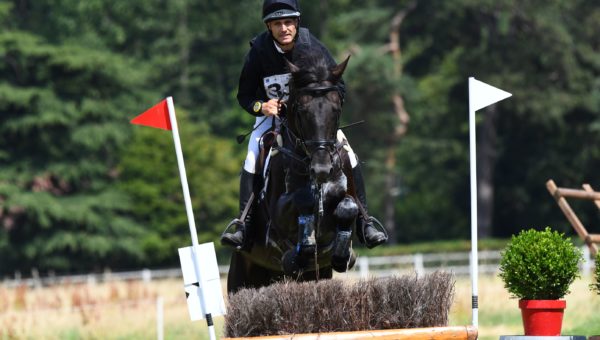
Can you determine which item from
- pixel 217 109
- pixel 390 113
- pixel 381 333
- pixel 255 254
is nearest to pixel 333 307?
pixel 381 333

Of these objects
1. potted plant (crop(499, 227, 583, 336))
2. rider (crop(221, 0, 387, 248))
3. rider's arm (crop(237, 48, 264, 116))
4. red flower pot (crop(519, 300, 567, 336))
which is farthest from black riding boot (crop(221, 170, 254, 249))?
red flower pot (crop(519, 300, 567, 336))

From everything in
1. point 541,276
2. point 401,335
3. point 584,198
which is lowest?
point 401,335

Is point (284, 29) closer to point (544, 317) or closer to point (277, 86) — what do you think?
point (277, 86)

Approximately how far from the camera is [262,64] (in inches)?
412

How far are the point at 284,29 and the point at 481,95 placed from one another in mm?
1660

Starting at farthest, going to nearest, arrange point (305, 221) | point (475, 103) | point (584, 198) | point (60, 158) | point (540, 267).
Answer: point (60, 158) < point (584, 198) < point (475, 103) < point (305, 221) < point (540, 267)

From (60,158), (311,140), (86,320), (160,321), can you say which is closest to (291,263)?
(311,140)

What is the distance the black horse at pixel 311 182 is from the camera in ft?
31.0

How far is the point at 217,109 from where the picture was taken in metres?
57.9

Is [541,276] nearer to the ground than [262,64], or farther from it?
nearer to the ground

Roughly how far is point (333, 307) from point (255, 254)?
7.86 ft

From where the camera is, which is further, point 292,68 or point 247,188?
point 247,188

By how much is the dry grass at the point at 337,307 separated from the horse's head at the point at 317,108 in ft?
3.58

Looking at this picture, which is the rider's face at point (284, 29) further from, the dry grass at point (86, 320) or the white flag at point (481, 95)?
the dry grass at point (86, 320)
